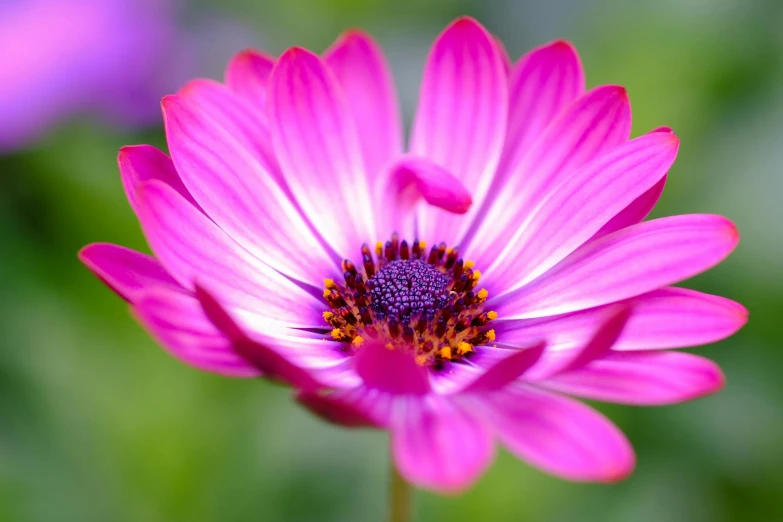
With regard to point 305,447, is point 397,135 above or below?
above

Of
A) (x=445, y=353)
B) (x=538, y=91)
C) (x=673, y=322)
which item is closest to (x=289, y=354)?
(x=445, y=353)

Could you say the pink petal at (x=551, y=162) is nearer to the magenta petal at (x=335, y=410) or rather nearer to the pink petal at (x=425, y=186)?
the pink petal at (x=425, y=186)

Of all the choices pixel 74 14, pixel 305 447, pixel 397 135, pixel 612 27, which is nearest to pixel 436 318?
pixel 397 135

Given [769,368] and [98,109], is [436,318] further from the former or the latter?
[98,109]

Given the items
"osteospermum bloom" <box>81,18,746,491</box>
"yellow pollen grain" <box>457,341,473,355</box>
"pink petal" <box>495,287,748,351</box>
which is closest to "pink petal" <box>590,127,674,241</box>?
"osteospermum bloom" <box>81,18,746,491</box>

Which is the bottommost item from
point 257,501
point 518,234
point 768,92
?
point 257,501

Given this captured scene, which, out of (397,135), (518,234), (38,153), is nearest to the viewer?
(518,234)

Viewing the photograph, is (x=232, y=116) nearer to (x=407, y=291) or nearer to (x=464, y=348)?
(x=407, y=291)

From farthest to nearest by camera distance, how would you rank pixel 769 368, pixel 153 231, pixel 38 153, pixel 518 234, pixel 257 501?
pixel 38 153 → pixel 769 368 → pixel 257 501 → pixel 518 234 → pixel 153 231
